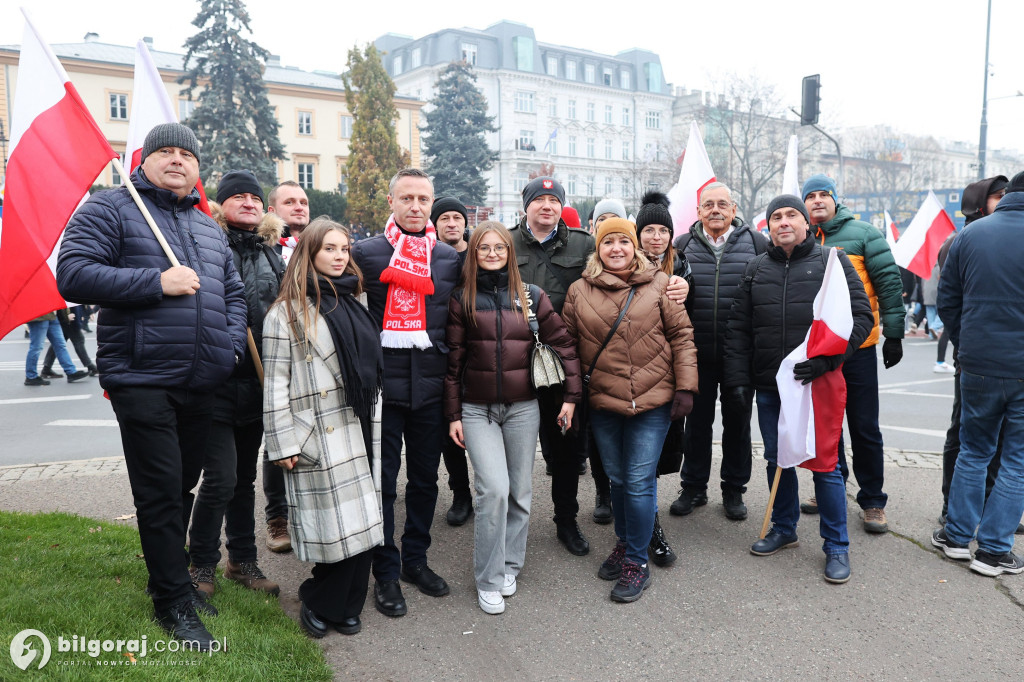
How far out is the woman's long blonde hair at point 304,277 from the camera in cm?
356

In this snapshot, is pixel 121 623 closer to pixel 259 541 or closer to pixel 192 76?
pixel 259 541

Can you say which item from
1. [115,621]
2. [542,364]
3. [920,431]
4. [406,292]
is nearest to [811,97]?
[920,431]

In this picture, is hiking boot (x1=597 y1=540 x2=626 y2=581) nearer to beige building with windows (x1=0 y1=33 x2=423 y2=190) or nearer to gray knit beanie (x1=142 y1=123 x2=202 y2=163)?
gray knit beanie (x1=142 y1=123 x2=202 y2=163)

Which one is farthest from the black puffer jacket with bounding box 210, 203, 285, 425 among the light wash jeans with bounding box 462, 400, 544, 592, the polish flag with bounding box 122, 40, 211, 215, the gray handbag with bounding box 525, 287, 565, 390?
the gray handbag with bounding box 525, 287, 565, 390

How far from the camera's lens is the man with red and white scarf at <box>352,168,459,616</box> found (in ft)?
13.0

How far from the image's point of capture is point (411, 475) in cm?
417

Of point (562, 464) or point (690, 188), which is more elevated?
point (690, 188)

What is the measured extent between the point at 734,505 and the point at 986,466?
1556 mm

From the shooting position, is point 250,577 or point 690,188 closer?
point 250,577

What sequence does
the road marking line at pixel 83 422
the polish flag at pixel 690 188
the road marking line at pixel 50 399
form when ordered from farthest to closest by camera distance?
the road marking line at pixel 50 399
the road marking line at pixel 83 422
the polish flag at pixel 690 188

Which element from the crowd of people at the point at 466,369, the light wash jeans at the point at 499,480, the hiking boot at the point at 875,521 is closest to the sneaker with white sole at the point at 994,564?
the crowd of people at the point at 466,369

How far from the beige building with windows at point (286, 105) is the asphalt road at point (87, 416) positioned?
4014 centimetres

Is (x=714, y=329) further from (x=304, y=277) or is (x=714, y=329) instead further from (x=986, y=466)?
(x=304, y=277)

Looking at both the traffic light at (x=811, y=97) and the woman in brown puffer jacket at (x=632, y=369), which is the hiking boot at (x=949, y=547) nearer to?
the woman in brown puffer jacket at (x=632, y=369)
